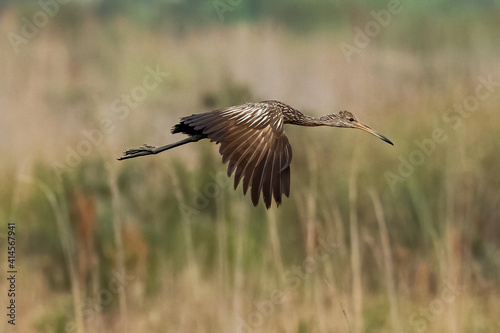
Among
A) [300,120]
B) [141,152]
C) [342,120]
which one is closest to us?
[300,120]

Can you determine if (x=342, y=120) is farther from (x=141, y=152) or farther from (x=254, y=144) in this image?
(x=254, y=144)

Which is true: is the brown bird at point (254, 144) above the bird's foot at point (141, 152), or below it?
below

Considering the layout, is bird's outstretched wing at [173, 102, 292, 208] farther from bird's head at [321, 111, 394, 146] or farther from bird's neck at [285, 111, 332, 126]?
bird's head at [321, 111, 394, 146]

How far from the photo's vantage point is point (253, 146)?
6.33 m

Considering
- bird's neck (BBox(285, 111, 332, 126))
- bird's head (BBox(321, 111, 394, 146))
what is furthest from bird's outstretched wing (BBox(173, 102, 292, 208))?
bird's head (BBox(321, 111, 394, 146))

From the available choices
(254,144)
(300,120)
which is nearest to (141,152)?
(300,120)

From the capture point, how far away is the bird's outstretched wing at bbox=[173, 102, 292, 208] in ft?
19.9

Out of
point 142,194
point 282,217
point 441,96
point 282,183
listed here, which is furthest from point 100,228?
point 282,183

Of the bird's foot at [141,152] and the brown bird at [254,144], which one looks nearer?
the brown bird at [254,144]

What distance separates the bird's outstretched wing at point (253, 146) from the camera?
6.06 metres

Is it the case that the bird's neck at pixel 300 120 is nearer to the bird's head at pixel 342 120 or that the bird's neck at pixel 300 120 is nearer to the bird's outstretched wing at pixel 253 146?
the bird's head at pixel 342 120

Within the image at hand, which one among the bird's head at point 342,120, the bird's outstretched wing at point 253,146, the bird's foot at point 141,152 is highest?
the bird's head at point 342,120

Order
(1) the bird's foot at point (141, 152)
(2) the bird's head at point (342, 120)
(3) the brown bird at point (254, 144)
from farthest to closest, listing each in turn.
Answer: (2) the bird's head at point (342, 120) → (1) the bird's foot at point (141, 152) → (3) the brown bird at point (254, 144)

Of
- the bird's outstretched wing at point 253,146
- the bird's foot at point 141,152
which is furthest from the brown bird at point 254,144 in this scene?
the bird's foot at point 141,152
